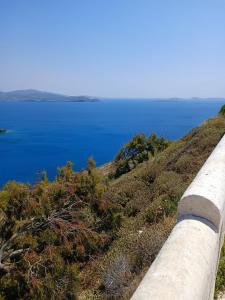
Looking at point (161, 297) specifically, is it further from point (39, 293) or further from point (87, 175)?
point (87, 175)

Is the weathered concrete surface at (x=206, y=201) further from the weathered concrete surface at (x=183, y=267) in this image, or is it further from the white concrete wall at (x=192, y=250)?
the weathered concrete surface at (x=183, y=267)

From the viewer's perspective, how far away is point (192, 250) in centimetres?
205

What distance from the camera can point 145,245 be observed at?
550 cm

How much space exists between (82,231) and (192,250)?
23.6 feet

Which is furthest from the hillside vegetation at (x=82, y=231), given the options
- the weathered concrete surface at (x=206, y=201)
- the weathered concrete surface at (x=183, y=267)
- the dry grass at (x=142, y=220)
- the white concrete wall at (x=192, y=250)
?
the weathered concrete surface at (x=183, y=267)

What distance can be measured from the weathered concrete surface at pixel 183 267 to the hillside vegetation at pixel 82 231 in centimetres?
299

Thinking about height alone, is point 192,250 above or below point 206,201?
below

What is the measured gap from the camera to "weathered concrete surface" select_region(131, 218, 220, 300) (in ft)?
5.54

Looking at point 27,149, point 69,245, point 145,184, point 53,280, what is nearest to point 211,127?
point 145,184

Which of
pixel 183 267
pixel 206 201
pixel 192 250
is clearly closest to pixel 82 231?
pixel 206 201

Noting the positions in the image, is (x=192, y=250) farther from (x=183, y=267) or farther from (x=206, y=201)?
(x=206, y=201)

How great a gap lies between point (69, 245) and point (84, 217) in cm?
129

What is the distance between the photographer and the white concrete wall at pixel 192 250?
5.65 feet

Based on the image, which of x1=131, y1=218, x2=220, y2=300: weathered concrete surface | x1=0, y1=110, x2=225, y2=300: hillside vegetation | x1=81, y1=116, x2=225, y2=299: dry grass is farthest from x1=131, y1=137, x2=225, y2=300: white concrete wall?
x1=0, y1=110, x2=225, y2=300: hillside vegetation
